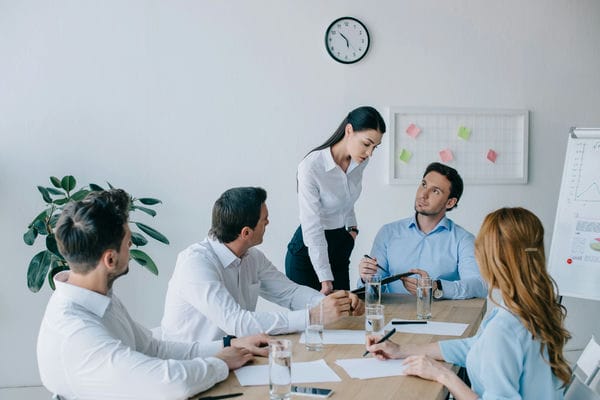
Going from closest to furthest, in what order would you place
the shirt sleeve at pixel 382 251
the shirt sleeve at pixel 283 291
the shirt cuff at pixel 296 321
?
the shirt cuff at pixel 296 321
the shirt sleeve at pixel 283 291
the shirt sleeve at pixel 382 251

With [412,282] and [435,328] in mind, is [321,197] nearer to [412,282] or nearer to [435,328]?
[412,282]

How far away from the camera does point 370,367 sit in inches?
75.0

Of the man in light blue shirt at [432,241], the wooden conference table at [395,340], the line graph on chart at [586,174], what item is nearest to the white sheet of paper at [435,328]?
the wooden conference table at [395,340]

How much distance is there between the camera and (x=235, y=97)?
13.3ft

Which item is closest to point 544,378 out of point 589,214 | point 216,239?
point 216,239

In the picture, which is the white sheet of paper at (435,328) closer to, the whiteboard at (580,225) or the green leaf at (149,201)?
the whiteboard at (580,225)

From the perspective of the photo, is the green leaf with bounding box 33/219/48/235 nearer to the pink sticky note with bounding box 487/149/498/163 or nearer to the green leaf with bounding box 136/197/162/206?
the green leaf with bounding box 136/197/162/206

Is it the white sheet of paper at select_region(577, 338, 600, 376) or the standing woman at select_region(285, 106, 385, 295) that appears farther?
the standing woman at select_region(285, 106, 385, 295)

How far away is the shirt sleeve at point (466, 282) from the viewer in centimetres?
291

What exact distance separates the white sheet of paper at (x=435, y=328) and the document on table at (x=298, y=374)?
516mm

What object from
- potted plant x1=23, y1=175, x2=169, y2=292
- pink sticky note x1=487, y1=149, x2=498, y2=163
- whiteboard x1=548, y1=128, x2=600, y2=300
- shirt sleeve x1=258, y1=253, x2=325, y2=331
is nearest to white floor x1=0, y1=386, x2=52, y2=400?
potted plant x1=23, y1=175, x2=169, y2=292

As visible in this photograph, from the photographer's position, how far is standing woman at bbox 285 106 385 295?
3.09 meters

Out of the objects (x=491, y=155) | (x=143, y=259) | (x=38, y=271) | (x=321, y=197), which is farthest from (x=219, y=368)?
(x=491, y=155)

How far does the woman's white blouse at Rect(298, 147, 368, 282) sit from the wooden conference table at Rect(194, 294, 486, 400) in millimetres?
412
